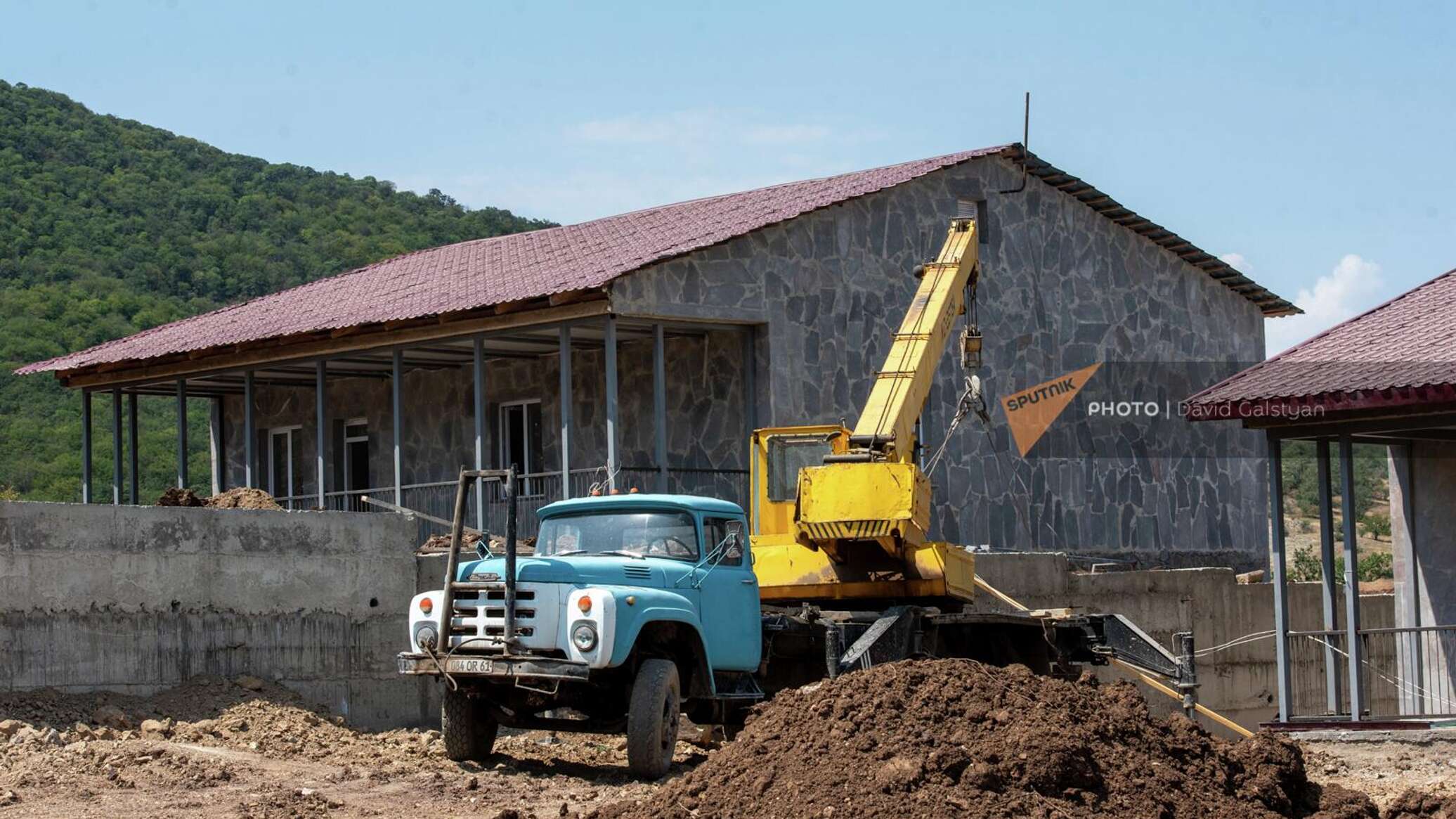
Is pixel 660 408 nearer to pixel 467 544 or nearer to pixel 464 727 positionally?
pixel 467 544

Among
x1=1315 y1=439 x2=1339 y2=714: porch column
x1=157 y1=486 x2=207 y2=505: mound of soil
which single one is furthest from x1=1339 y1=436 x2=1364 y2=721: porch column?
x1=157 y1=486 x2=207 y2=505: mound of soil

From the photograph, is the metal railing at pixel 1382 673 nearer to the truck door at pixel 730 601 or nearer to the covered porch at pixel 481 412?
the truck door at pixel 730 601

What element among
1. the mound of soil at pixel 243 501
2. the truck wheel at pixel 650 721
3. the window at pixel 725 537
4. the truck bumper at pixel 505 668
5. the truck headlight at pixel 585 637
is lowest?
the truck wheel at pixel 650 721

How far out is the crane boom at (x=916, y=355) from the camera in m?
16.2

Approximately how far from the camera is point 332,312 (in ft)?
82.8

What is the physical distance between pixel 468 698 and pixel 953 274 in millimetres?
7396

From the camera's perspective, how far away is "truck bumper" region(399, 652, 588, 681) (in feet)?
42.4

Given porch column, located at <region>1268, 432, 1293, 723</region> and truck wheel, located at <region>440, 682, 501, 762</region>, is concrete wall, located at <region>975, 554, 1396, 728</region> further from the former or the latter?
truck wheel, located at <region>440, 682, 501, 762</region>

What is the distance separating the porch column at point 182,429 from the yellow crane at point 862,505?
12930mm

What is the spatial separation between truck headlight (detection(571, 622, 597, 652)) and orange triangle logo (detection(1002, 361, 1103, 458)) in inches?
547

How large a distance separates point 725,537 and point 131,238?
36078 mm

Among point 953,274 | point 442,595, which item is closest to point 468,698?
point 442,595

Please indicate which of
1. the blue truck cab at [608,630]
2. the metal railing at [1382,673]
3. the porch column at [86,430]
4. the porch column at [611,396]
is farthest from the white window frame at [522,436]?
the blue truck cab at [608,630]

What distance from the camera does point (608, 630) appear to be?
13.0m
